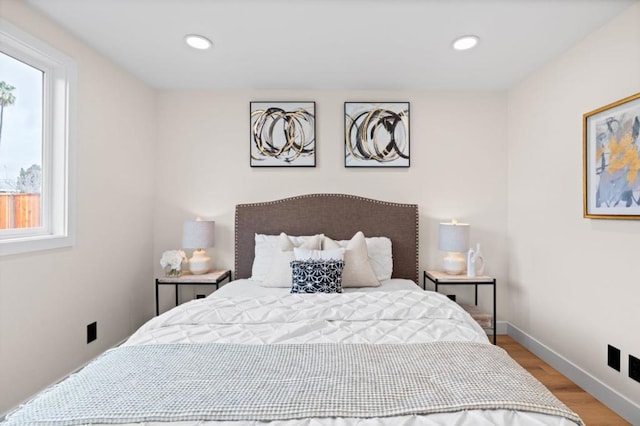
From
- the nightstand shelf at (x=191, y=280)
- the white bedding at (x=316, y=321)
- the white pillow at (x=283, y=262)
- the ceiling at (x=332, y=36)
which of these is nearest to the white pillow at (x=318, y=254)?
the white pillow at (x=283, y=262)

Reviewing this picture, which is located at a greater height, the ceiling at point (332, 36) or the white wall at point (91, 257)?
the ceiling at point (332, 36)

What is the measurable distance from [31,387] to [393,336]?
2.21 meters

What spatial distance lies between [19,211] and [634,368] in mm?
3792

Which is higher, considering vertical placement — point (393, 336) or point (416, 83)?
point (416, 83)

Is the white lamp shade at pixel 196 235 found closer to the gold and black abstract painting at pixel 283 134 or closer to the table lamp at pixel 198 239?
the table lamp at pixel 198 239

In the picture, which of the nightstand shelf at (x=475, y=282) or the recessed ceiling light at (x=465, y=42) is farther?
the nightstand shelf at (x=475, y=282)

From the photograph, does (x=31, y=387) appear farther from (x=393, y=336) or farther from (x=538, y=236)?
(x=538, y=236)

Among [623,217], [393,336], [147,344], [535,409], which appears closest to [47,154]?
[147,344]

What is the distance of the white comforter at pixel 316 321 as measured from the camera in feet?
5.45

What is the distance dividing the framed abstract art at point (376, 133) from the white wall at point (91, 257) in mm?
1953

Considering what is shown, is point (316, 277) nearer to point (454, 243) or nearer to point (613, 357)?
point (454, 243)

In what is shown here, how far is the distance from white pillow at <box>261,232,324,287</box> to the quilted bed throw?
48.5 inches

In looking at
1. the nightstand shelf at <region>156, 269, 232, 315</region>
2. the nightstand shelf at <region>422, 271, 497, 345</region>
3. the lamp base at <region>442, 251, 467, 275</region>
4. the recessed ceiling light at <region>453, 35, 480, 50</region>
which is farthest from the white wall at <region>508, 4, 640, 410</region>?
the nightstand shelf at <region>156, 269, 232, 315</region>

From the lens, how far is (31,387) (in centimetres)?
212
